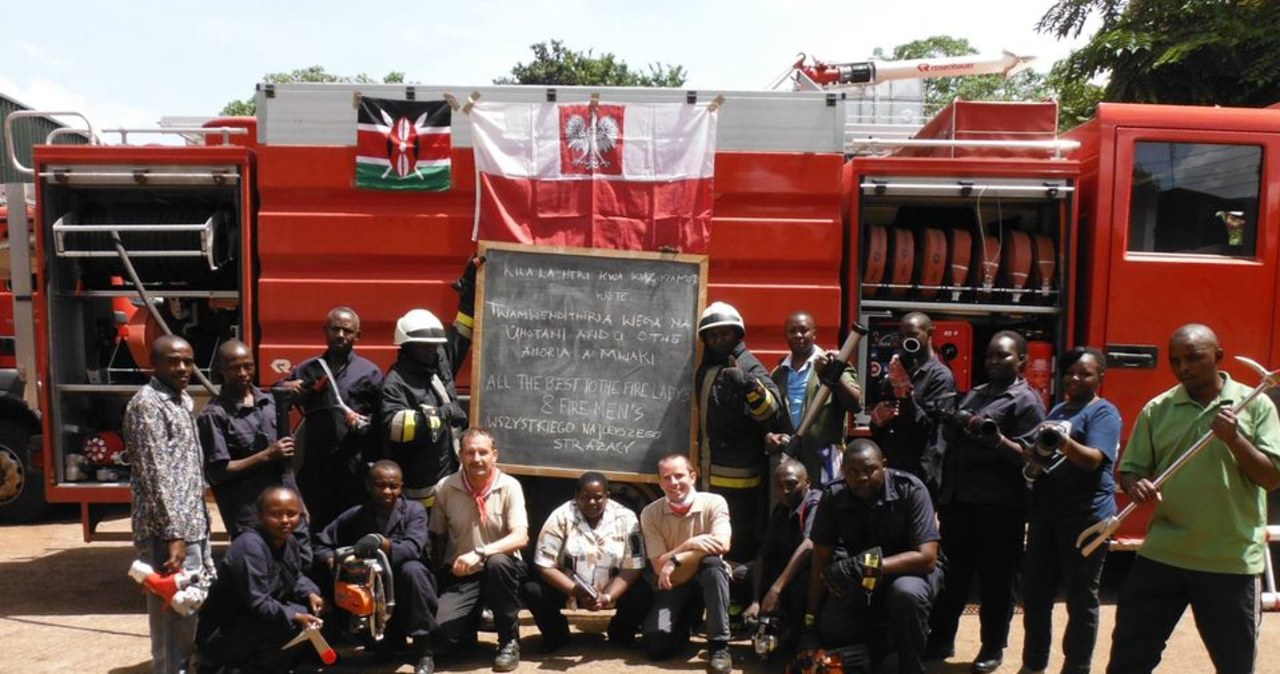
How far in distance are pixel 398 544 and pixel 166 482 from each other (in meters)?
1.15

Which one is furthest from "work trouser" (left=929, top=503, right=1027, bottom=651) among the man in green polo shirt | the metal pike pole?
the man in green polo shirt

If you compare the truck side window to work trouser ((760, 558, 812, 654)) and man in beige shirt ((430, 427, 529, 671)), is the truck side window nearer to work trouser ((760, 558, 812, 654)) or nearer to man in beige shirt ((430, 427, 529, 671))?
work trouser ((760, 558, 812, 654))

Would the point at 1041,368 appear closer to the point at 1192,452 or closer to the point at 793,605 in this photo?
the point at 793,605

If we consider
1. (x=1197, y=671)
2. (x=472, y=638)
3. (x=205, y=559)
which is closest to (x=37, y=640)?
(x=205, y=559)

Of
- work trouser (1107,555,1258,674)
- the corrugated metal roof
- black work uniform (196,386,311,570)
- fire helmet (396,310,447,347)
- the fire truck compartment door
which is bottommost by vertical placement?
work trouser (1107,555,1258,674)

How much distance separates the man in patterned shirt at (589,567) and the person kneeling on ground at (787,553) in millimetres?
623

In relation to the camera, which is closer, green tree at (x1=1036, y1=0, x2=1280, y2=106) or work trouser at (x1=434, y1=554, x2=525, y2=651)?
work trouser at (x1=434, y1=554, x2=525, y2=651)

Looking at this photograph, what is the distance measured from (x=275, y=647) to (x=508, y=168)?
287 centimetres

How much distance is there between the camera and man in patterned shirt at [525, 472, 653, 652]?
214 inches

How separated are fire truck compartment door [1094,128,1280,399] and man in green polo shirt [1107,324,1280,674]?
2055 mm

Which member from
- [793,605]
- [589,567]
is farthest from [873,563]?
[589,567]

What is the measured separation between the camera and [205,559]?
484 centimetres

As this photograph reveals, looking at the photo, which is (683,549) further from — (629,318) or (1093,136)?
(1093,136)

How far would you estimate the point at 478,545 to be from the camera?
5.48 m
